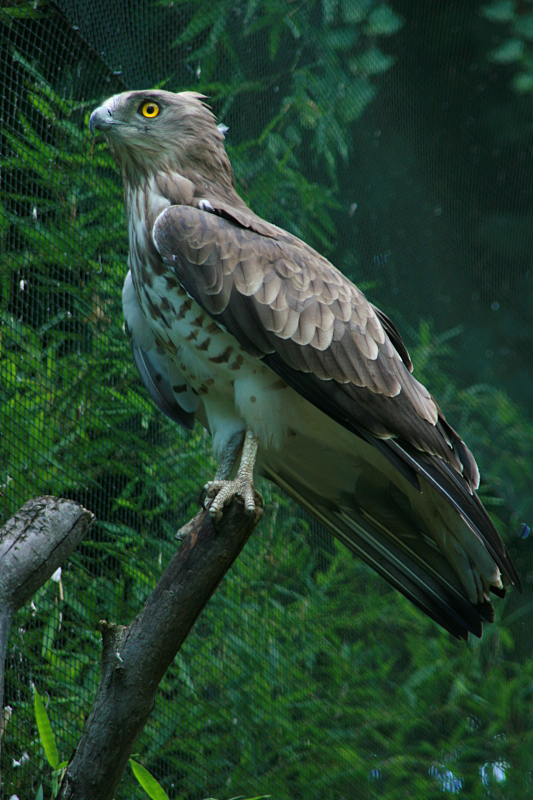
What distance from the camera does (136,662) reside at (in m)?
1.44

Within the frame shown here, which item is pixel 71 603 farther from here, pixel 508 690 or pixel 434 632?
pixel 508 690

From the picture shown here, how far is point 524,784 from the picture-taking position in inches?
118

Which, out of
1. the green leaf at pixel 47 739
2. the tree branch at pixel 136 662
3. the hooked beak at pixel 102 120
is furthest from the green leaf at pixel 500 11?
the green leaf at pixel 47 739

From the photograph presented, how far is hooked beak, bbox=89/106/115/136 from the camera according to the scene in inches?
84.1

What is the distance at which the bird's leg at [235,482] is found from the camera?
1660 mm

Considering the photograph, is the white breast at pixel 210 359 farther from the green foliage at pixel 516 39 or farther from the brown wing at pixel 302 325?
the green foliage at pixel 516 39

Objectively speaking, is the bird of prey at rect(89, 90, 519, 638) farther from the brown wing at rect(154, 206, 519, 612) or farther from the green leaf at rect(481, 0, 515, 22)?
the green leaf at rect(481, 0, 515, 22)

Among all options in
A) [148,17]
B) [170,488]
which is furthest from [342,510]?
[148,17]

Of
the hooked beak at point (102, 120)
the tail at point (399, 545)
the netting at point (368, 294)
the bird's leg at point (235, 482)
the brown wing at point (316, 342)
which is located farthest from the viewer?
the netting at point (368, 294)

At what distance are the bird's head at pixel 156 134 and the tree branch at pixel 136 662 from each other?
A: 3.40ft

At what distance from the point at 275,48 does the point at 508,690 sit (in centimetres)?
243

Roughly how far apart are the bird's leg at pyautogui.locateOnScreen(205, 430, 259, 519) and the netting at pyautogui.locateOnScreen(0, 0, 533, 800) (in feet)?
2.02

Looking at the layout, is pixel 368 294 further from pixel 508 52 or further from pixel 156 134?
pixel 156 134

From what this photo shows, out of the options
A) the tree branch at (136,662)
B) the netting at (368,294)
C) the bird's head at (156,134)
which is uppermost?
the bird's head at (156,134)
